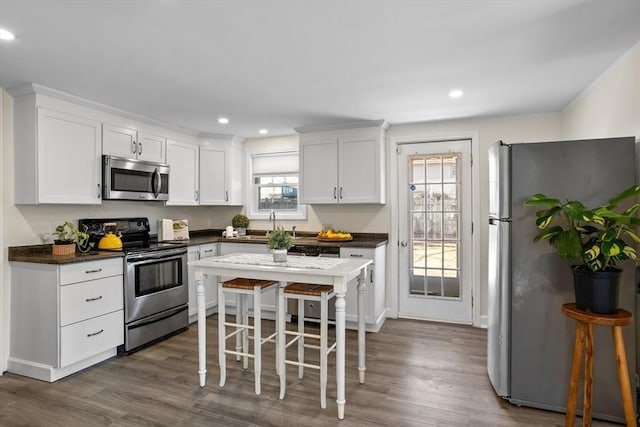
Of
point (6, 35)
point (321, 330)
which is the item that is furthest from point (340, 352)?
point (6, 35)

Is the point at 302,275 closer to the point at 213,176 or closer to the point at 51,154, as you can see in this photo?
the point at 51,154

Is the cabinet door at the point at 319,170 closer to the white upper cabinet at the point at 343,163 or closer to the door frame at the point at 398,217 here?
the white upper cabinet at the point at 343,163

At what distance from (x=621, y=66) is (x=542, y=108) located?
3.92ft

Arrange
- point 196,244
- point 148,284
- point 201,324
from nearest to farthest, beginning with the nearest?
point 201,324
point 148,284
point 196,244

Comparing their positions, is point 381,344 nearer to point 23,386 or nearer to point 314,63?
point 314,63

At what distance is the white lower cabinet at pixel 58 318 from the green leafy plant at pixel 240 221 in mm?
2068

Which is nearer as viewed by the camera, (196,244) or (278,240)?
(278,240)

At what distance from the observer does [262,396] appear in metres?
2.61

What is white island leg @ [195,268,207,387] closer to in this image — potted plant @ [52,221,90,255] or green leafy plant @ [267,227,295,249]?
green leafy plant @ [267,227,295,249]

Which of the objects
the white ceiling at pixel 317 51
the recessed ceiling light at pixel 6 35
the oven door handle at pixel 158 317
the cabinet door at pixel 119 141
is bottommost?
the oven door handle at pixel 158 317

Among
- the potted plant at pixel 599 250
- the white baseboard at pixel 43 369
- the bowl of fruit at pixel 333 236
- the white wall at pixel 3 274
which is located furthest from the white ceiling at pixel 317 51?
the white baseboard at pixel 43 369

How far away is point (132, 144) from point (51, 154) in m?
0.86

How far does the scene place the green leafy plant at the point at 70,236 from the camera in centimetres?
322

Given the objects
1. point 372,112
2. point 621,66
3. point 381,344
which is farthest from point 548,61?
point 381,344
